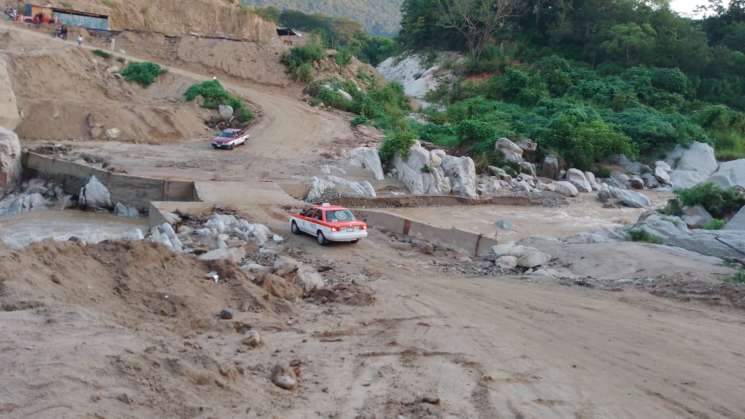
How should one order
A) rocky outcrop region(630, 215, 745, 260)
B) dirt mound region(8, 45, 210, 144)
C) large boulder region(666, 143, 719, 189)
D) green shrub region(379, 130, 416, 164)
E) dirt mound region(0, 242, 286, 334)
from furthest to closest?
1. large boulder region(666, 143, 719, 189)
2. dirt mound region(8, 45, 210, 144)
3. green shrub region(379, 130, 416, 164)
4. rocky outcrop region(630, 215, 745, 260)
5. dirt mound region(0, 242, 286, 334)

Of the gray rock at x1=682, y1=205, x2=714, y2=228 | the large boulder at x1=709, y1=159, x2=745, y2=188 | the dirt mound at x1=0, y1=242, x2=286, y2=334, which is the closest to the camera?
the dirt mound at x1=0, y1=242, x2=286, y2=334

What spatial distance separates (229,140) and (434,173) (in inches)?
359

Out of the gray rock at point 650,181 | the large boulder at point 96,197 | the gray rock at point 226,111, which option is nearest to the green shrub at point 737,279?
the large boulder at point 96,197

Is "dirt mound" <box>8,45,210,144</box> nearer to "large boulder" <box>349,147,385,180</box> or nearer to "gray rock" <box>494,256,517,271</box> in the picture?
"large boulder" <box>349,147,385,180</box>

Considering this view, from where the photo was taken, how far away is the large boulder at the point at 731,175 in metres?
30.6

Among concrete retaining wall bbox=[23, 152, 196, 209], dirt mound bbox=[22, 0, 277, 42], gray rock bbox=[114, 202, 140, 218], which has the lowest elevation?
gray rock bbox=[114, 202, 140, 218]

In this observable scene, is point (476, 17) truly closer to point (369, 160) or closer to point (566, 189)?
point (566, 189)

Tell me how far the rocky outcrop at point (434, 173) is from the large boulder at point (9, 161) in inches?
562

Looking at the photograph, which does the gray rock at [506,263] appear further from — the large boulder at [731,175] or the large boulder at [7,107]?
the large boulder at [7,107]

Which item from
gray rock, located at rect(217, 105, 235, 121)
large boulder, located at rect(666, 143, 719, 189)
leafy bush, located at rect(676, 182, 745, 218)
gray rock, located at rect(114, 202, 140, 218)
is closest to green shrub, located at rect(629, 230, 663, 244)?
leafy bush, located at rect(676, 182, 745, 218)

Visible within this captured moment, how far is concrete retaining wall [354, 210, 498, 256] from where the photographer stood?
1767cm

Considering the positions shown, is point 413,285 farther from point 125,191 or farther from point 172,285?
point 125,191

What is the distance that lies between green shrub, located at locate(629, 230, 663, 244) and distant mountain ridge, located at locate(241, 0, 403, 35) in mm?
120349

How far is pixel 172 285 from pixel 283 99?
1254 inches
